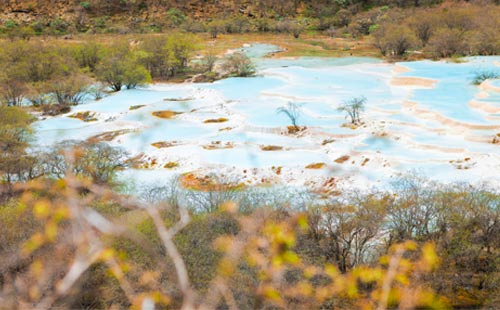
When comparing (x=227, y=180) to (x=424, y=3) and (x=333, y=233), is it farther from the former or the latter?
(x=424, y=3)

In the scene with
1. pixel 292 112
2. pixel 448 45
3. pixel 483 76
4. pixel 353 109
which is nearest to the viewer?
pixel 353 109

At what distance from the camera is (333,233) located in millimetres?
8375

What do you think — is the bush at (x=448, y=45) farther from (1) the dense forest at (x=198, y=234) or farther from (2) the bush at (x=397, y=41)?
(1) the dense forest at (x=198, y=234)

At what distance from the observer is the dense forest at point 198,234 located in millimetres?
2803

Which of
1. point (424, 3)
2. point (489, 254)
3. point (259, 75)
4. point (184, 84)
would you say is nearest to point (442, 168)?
point (489, 254)

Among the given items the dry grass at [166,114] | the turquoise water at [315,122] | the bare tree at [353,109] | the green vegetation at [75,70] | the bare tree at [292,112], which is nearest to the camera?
the turquoise water at [315,122]

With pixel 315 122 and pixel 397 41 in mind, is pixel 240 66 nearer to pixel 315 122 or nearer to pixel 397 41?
pixel 315 122

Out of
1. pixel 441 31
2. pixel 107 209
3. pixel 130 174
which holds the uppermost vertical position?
pixel 441 31

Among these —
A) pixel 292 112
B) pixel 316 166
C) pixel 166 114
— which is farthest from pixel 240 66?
pixel 316 166

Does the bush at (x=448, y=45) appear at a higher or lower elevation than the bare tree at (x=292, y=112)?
higher

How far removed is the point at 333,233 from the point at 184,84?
19992 millimetres

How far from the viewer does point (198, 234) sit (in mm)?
7738

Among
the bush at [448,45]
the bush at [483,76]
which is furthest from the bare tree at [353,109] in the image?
the bush at [448,45]

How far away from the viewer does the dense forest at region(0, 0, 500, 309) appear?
110 inches
